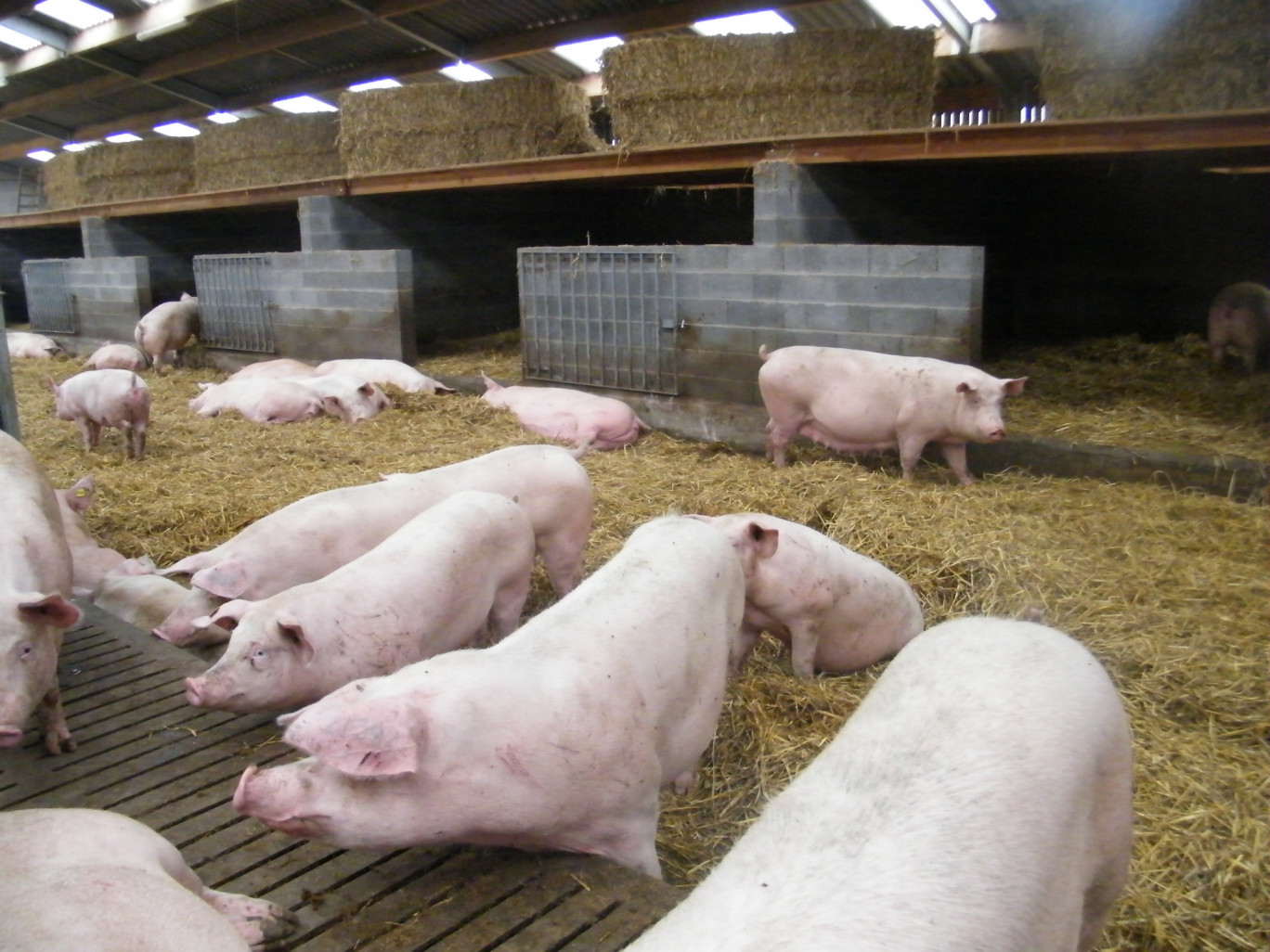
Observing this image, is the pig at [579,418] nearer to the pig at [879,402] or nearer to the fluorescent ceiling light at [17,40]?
the pig at [879,402]

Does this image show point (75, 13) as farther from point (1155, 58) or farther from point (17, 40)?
point (1155, 58)

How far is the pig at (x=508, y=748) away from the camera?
229 cm

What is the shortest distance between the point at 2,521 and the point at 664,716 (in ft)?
7.82

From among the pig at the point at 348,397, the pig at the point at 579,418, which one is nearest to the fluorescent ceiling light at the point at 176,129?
the pig at the point at 348,397

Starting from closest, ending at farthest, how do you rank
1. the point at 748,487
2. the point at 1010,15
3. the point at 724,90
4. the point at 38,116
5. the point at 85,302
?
the point at 748,487, the point at 724,90, the point at 1010,15, the point at 85,302, the point at 38,116

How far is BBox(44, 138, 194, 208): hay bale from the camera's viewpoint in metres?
14.3

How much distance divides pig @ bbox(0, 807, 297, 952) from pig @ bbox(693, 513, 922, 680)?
1914mm

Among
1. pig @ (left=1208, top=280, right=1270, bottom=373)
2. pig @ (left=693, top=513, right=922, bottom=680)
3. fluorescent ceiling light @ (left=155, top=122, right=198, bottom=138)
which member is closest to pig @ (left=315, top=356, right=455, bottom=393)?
pig @ (left=693, top=513, right=922, bottom=680)

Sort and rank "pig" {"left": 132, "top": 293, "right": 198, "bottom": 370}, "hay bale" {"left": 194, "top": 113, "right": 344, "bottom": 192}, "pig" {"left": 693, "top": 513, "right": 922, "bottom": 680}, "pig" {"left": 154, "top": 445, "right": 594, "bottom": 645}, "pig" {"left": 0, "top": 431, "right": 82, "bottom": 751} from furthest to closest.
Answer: "hay bale" {"left": 194, "top": 113, "right": 344, "bottom": 192} < "pig" {"left": 132, "top": 293, "right": 198, "bottom": 370} < "pig" {"left": 154, "top": 445, "right": 594, "bottom": 645} < "pig" {"left": 693, "top": 513, "right": 922, "bottom": 680} < "pig" {"left": 0, "top": 431, "right": 82, "bottom": 751}

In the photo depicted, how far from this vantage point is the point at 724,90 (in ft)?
25.2

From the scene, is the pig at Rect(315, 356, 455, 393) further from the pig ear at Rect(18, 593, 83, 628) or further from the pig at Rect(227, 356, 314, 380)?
the pig ear at Rect(18, 593, 83, 628)

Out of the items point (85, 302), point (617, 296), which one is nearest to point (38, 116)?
point (85, 302)

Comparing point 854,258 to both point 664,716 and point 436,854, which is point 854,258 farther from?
point 436,854

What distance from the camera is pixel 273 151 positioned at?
12281 mm
